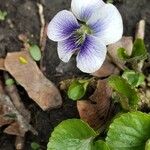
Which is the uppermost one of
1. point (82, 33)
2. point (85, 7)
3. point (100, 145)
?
point (85, 7)

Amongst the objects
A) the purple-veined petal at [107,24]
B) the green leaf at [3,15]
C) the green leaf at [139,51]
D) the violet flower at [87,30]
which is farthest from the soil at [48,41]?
the purple-veined petal at [107,24]

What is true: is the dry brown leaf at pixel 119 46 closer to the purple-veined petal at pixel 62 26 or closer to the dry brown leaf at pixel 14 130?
the purple-veined petal at pixel 62 26

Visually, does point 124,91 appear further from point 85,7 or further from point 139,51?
point 85,7

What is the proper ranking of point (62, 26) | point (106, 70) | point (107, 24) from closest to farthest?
point (107, 24) → point (62, 26) → point (106, 70)

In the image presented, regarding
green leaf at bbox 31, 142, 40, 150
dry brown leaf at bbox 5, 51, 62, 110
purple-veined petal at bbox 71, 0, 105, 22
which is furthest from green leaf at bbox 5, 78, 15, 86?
purple-veined petal at bbox 71, 0, 105, 22

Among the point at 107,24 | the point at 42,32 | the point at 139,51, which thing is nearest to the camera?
the point at 107,24

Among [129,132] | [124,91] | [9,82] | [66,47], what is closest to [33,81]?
[9,82]

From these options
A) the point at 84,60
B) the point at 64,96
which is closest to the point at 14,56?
the point at 64,96

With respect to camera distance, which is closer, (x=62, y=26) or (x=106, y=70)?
(x=62, y=26)
